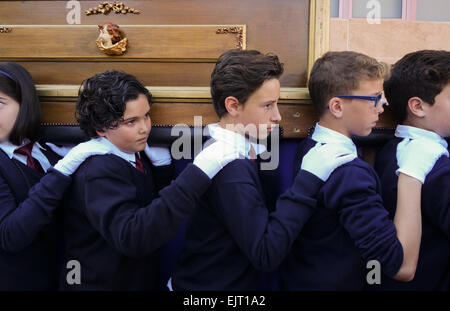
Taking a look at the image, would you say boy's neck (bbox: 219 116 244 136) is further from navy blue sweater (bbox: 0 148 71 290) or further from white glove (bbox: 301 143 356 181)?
navy blue sweater (bbox: 0 148 71 290)

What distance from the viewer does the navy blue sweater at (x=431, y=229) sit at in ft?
3.48

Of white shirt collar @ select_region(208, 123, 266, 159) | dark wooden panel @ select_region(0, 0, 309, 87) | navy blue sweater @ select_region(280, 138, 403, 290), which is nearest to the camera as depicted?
navy blue sweater @ select_region(280, 138, 403, 290)

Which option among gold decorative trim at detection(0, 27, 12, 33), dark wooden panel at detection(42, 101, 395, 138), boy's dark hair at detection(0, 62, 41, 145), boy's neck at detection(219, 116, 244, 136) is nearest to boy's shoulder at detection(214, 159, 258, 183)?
boy's neck at detection(219, 116, 244, 136)

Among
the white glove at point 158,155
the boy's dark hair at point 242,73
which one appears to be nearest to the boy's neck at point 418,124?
the boy's dark hair at point 242,73

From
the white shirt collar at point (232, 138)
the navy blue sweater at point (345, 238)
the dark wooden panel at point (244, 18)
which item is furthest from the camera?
the dark wooden panel at point (244, 18)

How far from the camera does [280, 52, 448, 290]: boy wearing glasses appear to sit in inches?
38.8

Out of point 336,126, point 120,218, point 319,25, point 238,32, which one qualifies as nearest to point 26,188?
point 120,218

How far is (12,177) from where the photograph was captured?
116cm

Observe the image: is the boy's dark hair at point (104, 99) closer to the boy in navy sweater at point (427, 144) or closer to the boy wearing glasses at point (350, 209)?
the boy wearing glasses at point (350, 209)

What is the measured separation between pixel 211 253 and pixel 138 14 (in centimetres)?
87

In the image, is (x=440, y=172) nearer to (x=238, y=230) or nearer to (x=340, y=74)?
(x=340, y=74)

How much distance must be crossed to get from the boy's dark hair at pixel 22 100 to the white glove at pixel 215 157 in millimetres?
558

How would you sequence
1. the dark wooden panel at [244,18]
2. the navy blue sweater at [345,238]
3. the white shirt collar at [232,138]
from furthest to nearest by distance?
the dark wooden panel at [244,18]
the white shirt collar at [232,138]
the navy blue sweater at [345,238]

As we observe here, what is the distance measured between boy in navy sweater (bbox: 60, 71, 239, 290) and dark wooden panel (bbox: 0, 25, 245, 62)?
0.78 ft
